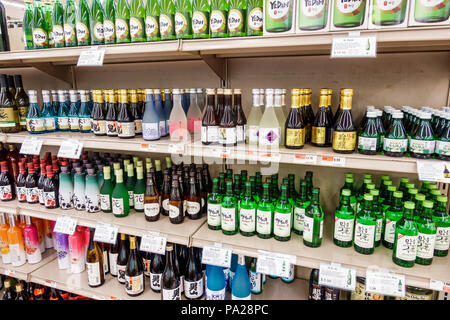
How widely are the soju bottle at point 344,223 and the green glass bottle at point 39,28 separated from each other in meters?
1.79

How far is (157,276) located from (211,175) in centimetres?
68

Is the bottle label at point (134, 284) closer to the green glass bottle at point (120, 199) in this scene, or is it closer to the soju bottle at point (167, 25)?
the green glass bottle at point (120, 199)

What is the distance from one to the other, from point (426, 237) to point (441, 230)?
0.14 m

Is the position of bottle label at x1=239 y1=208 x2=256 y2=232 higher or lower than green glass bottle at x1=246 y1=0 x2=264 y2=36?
lower

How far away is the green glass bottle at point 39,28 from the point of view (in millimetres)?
1641

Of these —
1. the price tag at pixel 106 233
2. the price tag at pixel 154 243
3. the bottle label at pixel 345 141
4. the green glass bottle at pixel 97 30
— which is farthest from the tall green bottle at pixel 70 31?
the bottle label at pixel 345 141

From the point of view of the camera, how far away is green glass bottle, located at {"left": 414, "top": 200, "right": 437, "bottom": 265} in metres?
1.15

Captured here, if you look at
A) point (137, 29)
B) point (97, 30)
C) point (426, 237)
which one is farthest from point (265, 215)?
point (97, 30)

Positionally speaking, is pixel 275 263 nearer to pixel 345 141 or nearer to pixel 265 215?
pixel 265 215

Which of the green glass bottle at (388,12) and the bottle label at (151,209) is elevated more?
the green glass bottle at (388,12)

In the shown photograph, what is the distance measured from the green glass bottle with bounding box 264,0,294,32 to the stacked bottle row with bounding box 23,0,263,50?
0.08m

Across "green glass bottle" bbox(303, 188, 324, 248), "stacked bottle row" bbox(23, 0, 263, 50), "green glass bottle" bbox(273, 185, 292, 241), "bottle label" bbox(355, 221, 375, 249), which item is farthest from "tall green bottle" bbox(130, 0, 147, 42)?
"bottle label" bbox(355, 221, 375, 249)

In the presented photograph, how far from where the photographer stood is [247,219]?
1.40 m

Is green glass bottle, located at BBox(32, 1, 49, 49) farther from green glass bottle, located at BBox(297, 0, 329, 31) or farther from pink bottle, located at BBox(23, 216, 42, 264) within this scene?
green glass bottle, located at BBox(297, 0, 329, 31)
